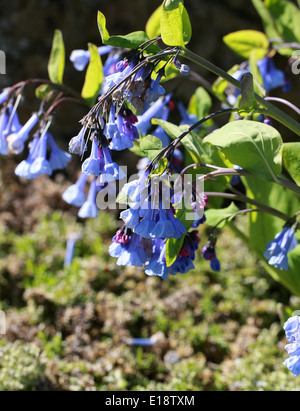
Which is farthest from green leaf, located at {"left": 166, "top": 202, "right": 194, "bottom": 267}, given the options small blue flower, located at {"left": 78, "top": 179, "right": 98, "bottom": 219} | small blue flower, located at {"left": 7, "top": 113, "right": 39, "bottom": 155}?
small blue flower, located at {"left": 7, "top": 113, "right": 39, "bottom": 155}

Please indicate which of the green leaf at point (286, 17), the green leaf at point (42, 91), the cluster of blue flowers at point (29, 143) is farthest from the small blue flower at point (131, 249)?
the green leaf at point (286, 17)

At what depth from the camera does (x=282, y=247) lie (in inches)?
43.7

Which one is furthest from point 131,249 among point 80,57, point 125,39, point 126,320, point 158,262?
point 126,320

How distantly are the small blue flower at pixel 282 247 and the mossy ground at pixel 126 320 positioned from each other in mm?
277

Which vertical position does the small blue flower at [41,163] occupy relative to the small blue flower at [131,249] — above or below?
above

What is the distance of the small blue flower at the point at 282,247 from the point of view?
1.10 meters

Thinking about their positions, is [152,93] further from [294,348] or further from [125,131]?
[294,348]

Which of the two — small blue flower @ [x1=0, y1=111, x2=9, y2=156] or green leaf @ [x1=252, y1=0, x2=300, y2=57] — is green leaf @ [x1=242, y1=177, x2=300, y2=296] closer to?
green leaf @ [x1=252, y1=0, x2=300, y2=57]

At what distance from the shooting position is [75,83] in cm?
278

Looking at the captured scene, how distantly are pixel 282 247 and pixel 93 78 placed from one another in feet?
2.21

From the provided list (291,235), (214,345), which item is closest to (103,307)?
(214,345)

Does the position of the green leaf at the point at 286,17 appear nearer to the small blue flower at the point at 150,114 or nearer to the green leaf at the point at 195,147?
the small blue flower at the point at 150,114
